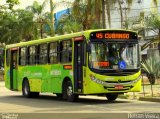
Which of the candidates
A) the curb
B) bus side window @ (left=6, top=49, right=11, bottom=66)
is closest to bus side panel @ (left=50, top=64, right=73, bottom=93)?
the curb

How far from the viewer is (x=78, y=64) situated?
21172mm

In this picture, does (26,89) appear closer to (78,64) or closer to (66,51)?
(66,51)

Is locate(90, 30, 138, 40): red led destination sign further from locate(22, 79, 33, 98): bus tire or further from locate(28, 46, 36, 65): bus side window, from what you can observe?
locate(22, 79, 33, 98): bus tire

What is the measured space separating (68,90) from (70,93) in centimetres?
17

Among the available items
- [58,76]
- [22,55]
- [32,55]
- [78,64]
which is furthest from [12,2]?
[22,55]

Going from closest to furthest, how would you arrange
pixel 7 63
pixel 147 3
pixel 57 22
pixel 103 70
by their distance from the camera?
pixel 103 70 → pixel 7 63 → pixel 57 22 → pixel 147 3

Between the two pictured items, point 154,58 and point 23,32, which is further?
point 23,32

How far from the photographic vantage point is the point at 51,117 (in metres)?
15.4

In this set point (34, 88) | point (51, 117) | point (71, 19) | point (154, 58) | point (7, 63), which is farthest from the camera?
point (71, 19)

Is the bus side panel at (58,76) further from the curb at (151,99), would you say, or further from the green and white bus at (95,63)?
the curb at (151,99)

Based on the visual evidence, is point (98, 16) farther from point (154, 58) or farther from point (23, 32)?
point (23, 32)

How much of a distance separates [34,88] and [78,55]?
5.45 meters

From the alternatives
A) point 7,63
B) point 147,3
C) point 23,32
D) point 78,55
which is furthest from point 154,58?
point 147,3

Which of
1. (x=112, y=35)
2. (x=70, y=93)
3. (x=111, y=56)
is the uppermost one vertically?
(x=112, y=35)
